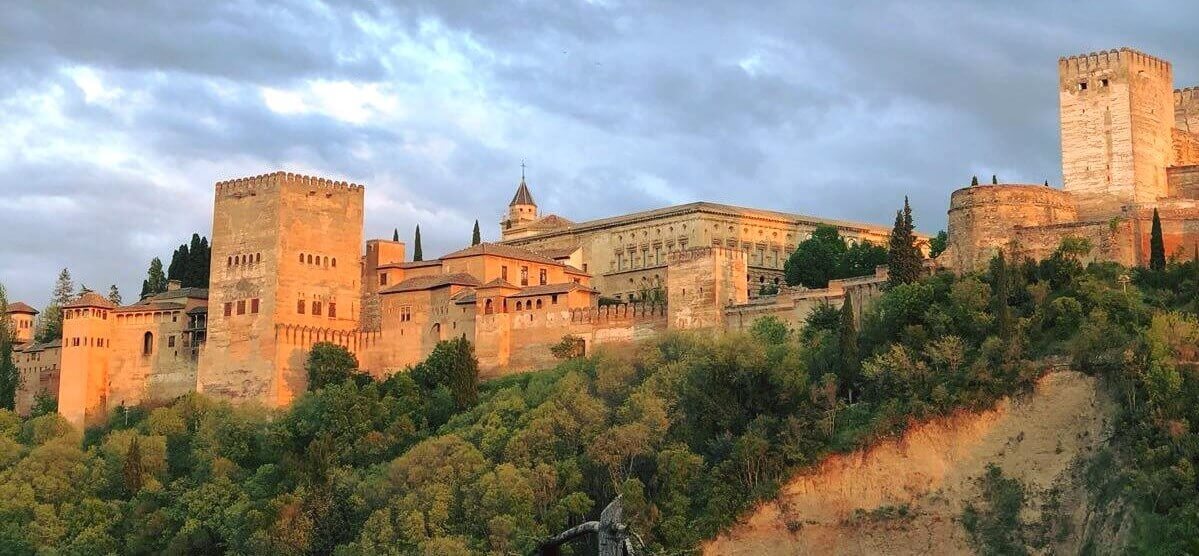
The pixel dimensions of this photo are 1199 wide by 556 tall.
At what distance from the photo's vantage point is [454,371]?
6181 cm

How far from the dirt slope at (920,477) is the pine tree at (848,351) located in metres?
2.48

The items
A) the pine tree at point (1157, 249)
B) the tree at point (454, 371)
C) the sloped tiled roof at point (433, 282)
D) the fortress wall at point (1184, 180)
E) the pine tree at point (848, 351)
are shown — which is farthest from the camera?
the sloped tiled roof at point (433, 282)

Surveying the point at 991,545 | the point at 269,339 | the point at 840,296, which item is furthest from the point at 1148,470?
the point at 269,339

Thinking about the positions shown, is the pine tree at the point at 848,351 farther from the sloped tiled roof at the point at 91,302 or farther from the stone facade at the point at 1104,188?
the sloped tiled roof at the point at 91,302

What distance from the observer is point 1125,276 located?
53.6 metres

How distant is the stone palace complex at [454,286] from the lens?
5738 centimetres

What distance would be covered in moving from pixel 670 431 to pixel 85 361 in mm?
25016

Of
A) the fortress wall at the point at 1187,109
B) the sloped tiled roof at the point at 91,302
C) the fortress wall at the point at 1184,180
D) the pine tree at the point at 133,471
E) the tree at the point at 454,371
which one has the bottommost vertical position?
the pine tree at the point at 133,471

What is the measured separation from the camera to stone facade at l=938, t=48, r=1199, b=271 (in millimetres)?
55656

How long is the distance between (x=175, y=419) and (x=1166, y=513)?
3341cm

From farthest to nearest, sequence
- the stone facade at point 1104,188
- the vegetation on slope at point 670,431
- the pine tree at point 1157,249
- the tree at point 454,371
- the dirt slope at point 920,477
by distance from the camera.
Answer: the tree at point 454,371
the stone facade at point 1104,188
the pine tree at point 1157,249
the dirt slope at point 920,477
the vegetation on slope at point 670,431

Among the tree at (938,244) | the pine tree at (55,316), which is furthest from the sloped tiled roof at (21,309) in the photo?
the tree at (938,244)

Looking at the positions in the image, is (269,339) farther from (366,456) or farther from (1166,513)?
(1166,513)

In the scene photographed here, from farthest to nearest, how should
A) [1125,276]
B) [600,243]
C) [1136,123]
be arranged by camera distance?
[600,243] → [1136,123] → [1125,276]
